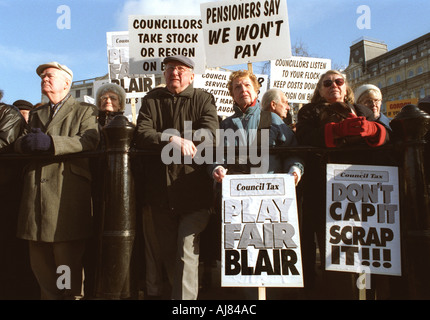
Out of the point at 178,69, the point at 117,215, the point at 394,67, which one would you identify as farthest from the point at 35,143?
the point at 394,67

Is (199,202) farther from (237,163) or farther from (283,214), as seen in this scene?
(283,214)

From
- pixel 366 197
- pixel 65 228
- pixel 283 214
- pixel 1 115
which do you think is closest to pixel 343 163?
pixel 366 197

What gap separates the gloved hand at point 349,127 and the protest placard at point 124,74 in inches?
180

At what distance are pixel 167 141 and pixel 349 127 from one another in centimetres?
121

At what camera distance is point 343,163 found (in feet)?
8.39

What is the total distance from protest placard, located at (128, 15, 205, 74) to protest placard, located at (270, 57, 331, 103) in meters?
2.14

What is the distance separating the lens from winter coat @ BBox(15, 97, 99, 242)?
2602 millimetres

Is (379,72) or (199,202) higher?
(379,72)

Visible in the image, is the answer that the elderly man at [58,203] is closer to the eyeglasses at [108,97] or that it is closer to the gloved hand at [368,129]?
the eyeglasses at [108,97]

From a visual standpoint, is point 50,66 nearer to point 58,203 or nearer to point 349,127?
point 58,203

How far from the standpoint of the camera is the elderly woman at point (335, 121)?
90.1 inches

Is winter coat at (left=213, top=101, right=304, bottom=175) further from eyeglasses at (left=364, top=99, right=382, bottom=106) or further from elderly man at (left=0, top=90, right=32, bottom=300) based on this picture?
elderly man at (left=0, top=90, right=32, bottom=300)

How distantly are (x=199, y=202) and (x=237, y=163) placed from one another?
0.39 meters

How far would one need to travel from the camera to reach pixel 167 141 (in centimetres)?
247
